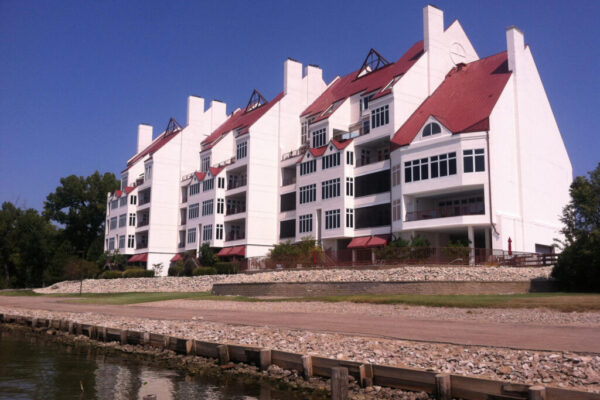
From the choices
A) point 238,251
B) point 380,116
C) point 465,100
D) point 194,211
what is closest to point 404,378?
point 465,100

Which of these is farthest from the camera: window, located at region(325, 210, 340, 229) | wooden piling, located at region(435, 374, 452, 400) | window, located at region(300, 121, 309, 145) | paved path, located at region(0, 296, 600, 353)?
window, located at region(300, 121, 309, 145)

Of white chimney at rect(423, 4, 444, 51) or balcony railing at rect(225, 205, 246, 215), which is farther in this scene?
balcony railing at rect(225, 205, 246, 215)

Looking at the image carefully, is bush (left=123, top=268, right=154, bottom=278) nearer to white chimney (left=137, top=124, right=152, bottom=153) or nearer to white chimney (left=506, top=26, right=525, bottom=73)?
white chimney (left=137, top=124, right=152, bottom=153)

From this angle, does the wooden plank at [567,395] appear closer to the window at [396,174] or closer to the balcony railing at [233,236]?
the window at [396,174]

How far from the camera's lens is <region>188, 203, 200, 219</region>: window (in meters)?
70.7

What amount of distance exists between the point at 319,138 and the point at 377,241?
14.4 m

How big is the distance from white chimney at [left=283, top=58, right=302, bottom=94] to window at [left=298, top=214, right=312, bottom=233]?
15970 millimetres

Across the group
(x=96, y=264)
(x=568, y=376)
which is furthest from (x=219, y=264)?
(x=568, y=376)

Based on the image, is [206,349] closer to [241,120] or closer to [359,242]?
[359,242]

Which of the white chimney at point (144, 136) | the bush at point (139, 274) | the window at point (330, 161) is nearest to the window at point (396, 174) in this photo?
the window at point (330, 161)

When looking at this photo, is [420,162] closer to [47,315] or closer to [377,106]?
Answer: [377,106]

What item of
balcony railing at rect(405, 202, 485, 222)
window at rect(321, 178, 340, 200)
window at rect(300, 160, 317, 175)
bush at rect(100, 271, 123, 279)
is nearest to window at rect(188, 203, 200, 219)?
bush at rect(100, 271, 123, 279)

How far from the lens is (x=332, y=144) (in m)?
54.8

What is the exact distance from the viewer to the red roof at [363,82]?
182ft
